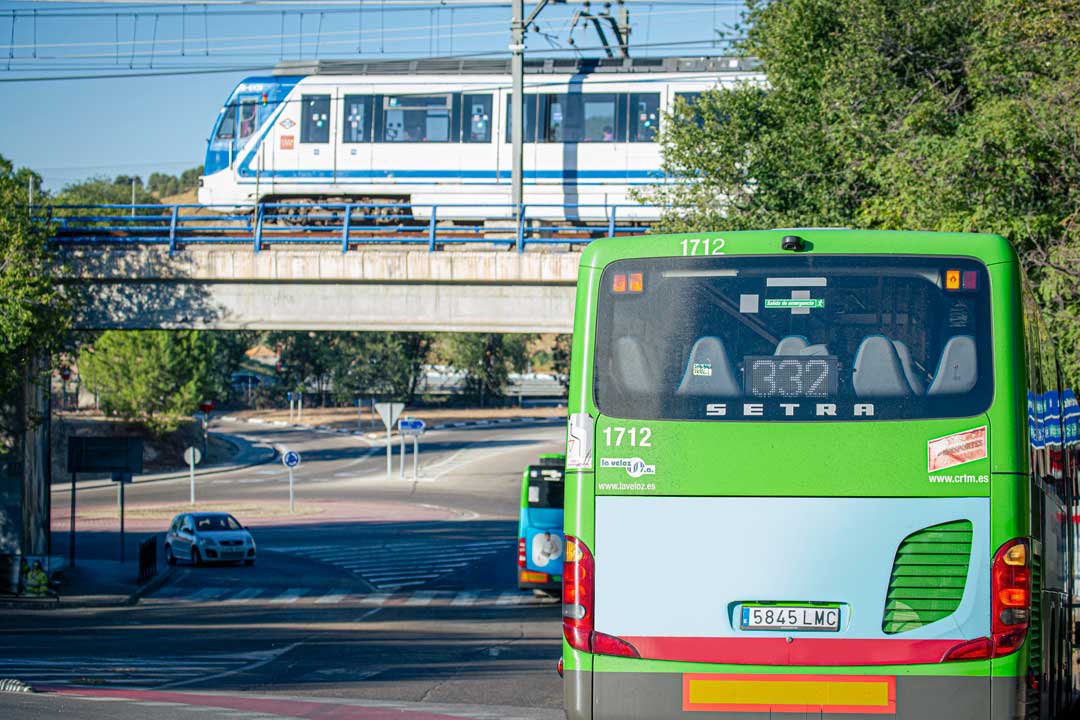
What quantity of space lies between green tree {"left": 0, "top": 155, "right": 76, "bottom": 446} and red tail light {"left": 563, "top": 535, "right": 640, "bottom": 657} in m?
18.9

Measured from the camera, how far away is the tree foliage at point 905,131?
18.6 meters

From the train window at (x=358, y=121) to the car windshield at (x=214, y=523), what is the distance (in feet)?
32.6

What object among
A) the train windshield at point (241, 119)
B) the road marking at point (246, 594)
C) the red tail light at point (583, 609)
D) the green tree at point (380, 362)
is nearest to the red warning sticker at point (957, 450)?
the red tail light at point (583, 609)

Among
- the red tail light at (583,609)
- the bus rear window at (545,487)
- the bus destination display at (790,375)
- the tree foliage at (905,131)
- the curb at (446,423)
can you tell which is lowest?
the curb at (446,423)

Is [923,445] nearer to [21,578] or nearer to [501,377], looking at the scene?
[21,578]

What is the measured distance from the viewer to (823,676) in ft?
21.9

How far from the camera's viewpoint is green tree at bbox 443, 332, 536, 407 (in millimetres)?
88375

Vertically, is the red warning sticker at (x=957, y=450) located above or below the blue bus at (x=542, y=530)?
above

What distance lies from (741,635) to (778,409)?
122 centimetres

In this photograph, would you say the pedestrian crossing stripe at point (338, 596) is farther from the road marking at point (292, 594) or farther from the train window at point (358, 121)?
the train window at point (358, 121)

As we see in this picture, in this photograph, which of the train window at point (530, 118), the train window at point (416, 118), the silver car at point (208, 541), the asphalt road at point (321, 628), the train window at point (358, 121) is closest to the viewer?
the asphalt road at point (321, 628)

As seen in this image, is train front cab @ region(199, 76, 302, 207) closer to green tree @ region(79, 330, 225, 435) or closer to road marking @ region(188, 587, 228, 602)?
road marking @ region(188, 587, 228, 602)

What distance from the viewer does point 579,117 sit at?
31672 millimetres

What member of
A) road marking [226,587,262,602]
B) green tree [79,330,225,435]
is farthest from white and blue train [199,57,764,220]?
green tree [79,330,225,435]
